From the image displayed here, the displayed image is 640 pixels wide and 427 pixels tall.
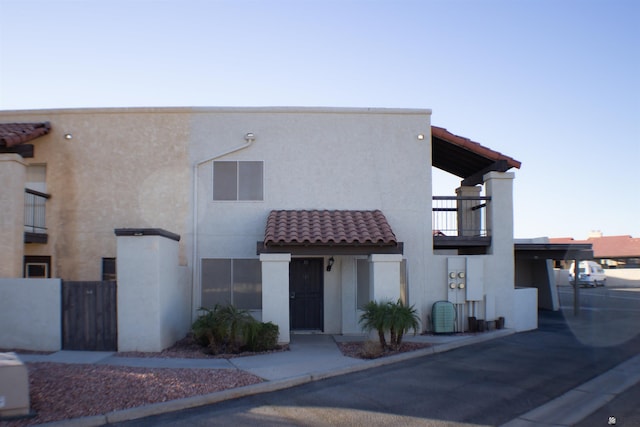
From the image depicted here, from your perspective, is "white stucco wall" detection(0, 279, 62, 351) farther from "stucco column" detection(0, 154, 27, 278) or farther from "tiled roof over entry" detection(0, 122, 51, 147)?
"tiled roof over entry" detection(0, 122, 51, 147)

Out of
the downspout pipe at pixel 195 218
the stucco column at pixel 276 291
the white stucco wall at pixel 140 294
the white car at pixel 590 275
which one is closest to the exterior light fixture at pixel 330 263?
the stucco column at pixel 276 291

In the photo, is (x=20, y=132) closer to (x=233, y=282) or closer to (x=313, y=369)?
(x=233, y=282)

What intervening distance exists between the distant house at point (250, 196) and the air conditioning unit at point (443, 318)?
0.39 meters

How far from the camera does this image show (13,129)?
14.8 m

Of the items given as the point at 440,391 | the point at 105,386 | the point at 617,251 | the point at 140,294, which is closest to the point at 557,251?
the point at 440,391

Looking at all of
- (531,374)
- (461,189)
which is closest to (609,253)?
(461,189)

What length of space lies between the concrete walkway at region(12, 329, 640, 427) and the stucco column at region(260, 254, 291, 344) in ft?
2.01

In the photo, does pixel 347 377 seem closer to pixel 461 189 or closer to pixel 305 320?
pixel 305 320

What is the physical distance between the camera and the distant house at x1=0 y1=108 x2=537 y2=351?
15.1 m

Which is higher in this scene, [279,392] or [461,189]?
[461,189]

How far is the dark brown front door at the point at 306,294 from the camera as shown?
15.4 metres

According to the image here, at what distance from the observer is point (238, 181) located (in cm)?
1536

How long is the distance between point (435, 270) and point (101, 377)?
9136 mm

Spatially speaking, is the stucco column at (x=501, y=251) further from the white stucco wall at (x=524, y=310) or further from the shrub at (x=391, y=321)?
the shrub at (x=391, y=321)
